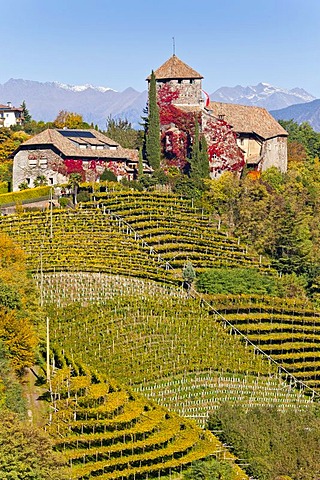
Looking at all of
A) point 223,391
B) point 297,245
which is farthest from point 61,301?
point 297,245

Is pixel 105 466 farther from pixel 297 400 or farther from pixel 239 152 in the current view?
pixel 239 152

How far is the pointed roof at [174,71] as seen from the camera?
2704 inches

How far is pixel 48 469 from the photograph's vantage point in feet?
87.8

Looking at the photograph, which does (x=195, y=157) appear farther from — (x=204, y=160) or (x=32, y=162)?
(x=32, y=162)

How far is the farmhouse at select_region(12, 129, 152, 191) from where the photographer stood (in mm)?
61031

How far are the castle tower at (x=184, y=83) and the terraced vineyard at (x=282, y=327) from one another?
23053mm

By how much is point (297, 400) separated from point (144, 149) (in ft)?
92.3

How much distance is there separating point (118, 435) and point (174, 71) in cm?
4195

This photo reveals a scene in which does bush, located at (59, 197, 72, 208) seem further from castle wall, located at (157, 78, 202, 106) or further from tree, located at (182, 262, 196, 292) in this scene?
castle wall, located at (157, 78, 202, 106)

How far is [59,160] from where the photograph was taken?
200 feet

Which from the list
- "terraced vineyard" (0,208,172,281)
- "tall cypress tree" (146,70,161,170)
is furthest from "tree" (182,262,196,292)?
"tall cypress tree" (146,70,161,170)

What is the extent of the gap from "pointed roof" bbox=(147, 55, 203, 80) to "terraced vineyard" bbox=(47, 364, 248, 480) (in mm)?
37301

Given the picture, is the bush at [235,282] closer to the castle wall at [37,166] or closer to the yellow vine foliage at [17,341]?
the yellow vine foliage at [17,341]

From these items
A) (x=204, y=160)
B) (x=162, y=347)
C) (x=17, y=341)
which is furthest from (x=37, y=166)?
(x=17, y=341)
